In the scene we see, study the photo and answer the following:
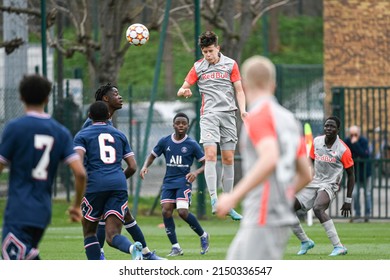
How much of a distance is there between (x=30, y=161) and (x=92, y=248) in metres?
3.98

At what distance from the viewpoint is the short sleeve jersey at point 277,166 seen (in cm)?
816

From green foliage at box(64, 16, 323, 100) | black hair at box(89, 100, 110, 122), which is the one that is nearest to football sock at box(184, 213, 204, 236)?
black hair at box(89, 100, 110, 122)

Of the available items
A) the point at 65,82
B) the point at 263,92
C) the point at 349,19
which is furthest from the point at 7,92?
the point at 263,92

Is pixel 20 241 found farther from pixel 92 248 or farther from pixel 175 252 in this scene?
pixel 175 252

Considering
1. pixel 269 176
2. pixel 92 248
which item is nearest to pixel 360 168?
pixel 92 248

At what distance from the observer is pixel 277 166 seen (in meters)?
8.13

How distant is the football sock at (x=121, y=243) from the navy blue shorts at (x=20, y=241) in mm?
3547

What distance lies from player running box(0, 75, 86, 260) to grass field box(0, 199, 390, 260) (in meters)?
5.99

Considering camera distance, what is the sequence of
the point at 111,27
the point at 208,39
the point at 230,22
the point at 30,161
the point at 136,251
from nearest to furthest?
the point at 30,161, the point at 136,251, the point at 208,39, the point at 111,27, the point at 230,22

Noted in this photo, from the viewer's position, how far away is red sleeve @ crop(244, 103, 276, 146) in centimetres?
809

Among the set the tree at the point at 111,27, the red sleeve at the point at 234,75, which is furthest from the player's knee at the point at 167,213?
the tree at the point at 111,27

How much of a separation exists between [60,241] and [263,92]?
11.5 m

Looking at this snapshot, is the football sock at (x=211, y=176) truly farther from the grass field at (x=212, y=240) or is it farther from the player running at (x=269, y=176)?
the player running at (x=269, y=176)

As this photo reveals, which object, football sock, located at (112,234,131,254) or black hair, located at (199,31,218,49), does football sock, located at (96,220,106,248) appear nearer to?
football sock, located at (112,234,131,254)
